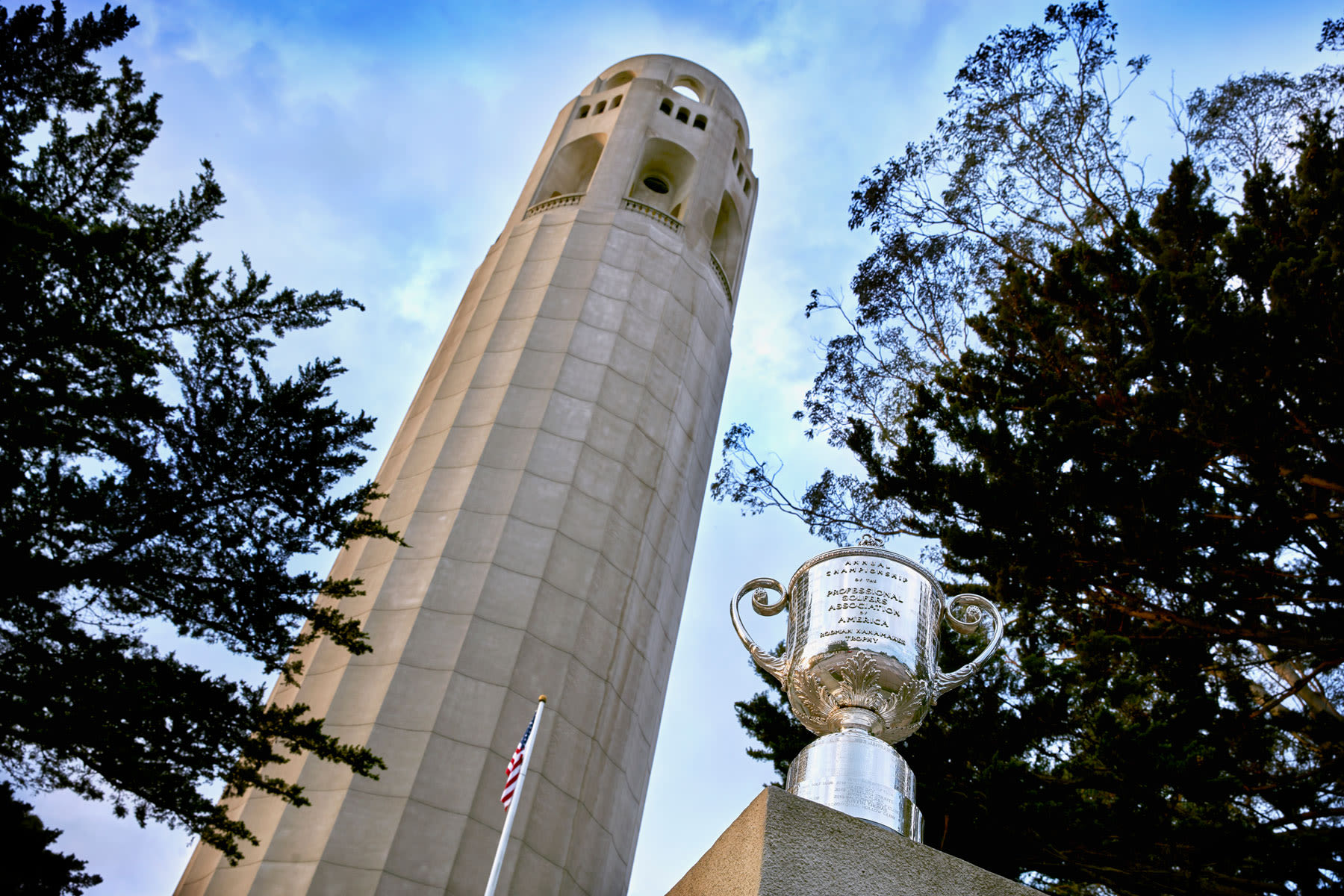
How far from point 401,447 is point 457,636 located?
4570 millimetres

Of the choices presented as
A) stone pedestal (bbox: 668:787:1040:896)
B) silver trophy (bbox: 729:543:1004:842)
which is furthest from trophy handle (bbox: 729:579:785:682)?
stone pedestal (bbox: 668:787:1040:896)

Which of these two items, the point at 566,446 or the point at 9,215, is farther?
the point at 566,446

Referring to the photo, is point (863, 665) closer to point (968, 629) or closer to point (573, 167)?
point (968, 629)

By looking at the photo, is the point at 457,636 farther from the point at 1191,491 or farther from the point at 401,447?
the point at 1191,491

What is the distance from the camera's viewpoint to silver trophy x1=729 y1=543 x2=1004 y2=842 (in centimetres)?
374

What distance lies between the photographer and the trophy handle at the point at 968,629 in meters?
4.30

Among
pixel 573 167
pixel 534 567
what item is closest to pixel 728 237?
pixel 573 167

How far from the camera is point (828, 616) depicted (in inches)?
173

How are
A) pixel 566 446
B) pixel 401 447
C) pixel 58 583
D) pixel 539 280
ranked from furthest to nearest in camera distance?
pixel 539 280 → pixel 401 447 → pixel 566 446 → pixel 58 583

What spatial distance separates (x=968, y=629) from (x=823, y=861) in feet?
5.06

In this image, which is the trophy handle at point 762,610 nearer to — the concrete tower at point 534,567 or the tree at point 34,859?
the tree at point 34,859

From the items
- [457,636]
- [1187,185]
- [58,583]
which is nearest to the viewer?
[58,583]

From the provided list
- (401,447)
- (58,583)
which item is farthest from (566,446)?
(58,583)

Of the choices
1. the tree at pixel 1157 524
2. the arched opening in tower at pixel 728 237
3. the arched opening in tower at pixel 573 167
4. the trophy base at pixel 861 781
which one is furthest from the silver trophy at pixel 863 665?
the arched opening in tower at pixel 728 237
